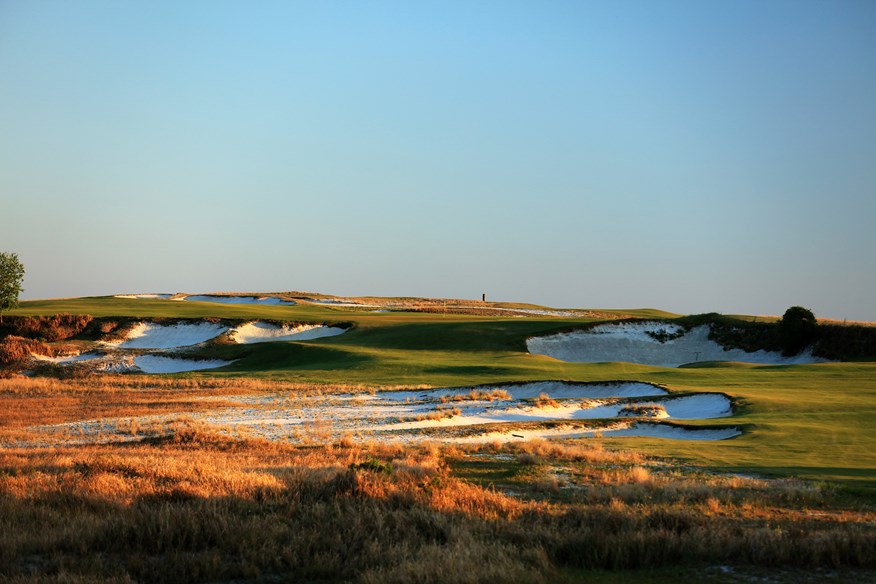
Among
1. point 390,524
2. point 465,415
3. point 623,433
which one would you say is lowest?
point 465,415

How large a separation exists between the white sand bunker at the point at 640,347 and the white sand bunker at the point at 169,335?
27.0m

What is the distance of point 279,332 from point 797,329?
41256 millimetres

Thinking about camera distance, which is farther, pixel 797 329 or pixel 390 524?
pixel 797 329

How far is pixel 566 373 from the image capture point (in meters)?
42.8

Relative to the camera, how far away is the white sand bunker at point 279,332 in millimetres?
66625

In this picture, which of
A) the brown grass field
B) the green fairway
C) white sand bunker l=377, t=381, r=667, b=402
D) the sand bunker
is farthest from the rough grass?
white sand bunker l=377, t=381, r=667, b=402

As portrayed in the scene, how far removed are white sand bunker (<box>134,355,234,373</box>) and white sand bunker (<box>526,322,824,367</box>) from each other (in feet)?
75.8

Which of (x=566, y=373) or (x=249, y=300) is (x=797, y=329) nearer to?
(x=566, y=373)

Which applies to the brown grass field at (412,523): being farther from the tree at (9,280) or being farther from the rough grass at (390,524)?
the tree at (9,280)

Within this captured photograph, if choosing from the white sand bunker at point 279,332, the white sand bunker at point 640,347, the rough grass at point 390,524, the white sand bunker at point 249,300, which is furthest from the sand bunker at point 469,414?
the white sand bunker at point 249,300

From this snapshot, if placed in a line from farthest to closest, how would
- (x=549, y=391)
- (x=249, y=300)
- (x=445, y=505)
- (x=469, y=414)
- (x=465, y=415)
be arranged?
(x=249, y=300) → (x=549, y=391) → (x=469, y=414) → (x=465, y=415) → (x=445, y=505)

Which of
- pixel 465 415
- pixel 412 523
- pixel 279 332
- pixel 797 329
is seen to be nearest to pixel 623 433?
pixel 465 415

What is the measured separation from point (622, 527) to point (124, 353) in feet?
176

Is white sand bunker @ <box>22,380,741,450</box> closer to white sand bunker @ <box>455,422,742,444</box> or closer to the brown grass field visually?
white sand bunker @ <box>455,422,742,444</box>
